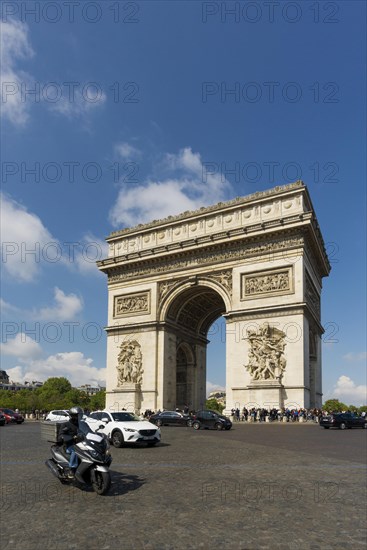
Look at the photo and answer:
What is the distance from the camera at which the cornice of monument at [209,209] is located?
112 feet

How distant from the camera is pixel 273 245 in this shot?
1331 inches

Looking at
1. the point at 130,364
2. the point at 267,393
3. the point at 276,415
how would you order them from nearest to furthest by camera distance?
the point at 276,415 < the point at 267,393 < the point at 130,364

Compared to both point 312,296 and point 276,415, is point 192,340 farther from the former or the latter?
point 276,415

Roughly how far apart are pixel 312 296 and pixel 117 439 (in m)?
24.5

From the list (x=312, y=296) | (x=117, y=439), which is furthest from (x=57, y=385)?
(x=117, y=439)

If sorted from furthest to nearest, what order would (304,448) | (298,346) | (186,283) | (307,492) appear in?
(186,283) → (298,346) → (304,448) → (307,492)

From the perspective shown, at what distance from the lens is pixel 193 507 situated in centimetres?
639

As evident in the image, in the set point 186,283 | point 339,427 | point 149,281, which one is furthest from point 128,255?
point 339,427

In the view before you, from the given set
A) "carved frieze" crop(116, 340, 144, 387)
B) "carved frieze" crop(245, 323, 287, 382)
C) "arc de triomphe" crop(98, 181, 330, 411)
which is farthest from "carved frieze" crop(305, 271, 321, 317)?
"carved frieze" crop(116, 340, 144, 387)

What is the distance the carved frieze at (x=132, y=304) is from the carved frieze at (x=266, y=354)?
9.88 m

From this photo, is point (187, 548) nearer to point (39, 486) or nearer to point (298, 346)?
point (39, 486)

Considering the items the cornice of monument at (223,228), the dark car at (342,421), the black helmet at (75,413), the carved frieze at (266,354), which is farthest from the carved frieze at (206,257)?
the black helmet at (75,413)

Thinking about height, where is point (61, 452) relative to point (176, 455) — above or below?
above

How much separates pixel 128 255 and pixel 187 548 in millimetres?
36354
